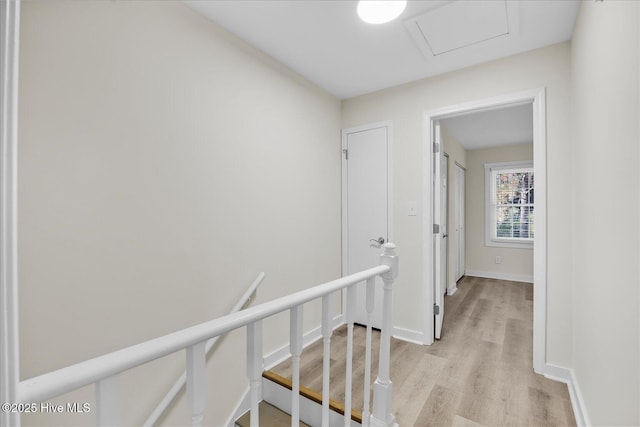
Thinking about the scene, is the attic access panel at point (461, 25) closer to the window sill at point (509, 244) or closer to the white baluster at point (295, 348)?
the white baluster at point (295, 348)

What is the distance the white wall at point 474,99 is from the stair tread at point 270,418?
129 cm

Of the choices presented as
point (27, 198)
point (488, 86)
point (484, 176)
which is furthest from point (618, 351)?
point (484, 176)

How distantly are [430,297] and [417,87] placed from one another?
6.08ft

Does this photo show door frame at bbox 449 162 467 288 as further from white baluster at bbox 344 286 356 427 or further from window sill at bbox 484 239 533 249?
white baluster at bbox 344 286 356 427

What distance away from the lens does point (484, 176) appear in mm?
5262

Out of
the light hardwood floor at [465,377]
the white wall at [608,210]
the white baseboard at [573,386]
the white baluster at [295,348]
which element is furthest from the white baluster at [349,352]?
the white baseboard at [573,386]

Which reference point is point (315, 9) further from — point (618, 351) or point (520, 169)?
point (520, 169)

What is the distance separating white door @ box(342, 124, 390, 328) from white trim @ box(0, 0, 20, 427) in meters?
2.56

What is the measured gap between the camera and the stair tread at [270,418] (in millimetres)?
1841

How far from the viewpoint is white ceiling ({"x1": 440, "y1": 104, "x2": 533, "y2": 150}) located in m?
3.40

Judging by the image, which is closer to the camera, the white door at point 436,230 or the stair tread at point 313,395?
the stair tread at point 313,395

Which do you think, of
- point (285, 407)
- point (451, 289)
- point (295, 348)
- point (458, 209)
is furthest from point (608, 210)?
point (458, 209)

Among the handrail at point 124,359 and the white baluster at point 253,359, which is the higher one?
the handrail at point 124,359

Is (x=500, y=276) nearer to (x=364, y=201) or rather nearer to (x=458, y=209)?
(x=458, y=209)
